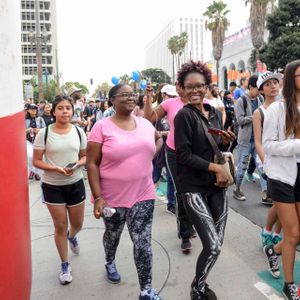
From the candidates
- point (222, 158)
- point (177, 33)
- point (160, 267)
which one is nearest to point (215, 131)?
point (222, 158)

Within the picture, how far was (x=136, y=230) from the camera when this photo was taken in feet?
9.52

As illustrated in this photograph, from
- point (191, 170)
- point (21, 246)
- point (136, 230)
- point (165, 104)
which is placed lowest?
point (136, 230)

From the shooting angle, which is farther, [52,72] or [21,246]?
[52,72]

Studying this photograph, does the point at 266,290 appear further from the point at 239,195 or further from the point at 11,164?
the point at 239,195

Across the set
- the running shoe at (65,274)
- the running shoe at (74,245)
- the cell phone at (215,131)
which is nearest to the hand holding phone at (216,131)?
the cell phone at (215,131)

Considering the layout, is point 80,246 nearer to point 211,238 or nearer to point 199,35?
point 211,238

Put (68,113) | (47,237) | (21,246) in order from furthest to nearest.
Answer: (47,237) < (68,113) < (21,246)

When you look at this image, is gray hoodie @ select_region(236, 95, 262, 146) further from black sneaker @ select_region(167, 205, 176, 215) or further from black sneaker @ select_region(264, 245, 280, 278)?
black sneaker @ select_region(264, 245, 280, 278)

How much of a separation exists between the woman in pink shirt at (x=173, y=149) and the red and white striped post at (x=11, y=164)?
6.39ft

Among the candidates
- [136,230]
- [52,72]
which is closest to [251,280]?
[136,230]

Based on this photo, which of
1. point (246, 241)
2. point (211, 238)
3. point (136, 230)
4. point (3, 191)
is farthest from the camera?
point (246, 241)

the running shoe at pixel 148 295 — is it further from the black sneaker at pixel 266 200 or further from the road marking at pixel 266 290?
the black sneaker at pixel 266 200

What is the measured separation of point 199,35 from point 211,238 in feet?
459

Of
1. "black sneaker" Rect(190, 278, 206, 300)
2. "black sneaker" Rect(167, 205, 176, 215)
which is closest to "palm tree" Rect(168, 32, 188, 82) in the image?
"black sneaker" Rect(167, 205, 176, 215)
